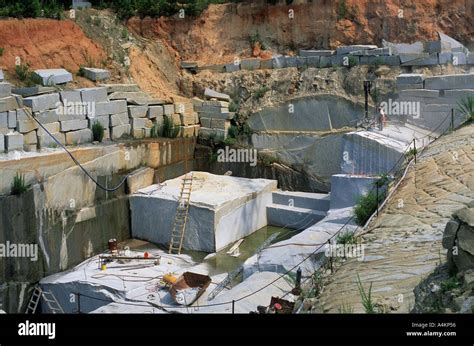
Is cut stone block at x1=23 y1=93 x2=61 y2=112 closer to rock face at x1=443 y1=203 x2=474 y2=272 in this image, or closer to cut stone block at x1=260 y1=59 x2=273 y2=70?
cut stone block at x1=260 y1=59 x2=273 y2=70

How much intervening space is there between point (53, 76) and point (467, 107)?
1002 centimetres

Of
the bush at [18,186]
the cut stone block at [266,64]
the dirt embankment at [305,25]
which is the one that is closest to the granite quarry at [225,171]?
the bush at [18,186]

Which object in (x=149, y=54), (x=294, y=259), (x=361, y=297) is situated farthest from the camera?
(x=149, y=54)

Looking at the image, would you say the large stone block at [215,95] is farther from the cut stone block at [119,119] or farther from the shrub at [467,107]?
the shrub at [467,107]

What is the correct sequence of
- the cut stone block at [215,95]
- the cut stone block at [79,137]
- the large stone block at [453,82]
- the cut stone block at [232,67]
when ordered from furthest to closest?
1. the cut stone block at [232,67]
2. the cut stone block at [215,95]
3. the large stone block at [453,82]
4. the cut stone block at [79,137]

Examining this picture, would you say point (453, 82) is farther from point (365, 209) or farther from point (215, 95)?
point (215, 95)

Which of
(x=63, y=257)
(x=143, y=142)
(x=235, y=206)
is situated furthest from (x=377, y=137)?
(x=63, y=257)

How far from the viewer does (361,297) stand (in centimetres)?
690

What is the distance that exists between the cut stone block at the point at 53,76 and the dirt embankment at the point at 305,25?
17.1 feet

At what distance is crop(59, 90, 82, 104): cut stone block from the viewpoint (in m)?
16.2

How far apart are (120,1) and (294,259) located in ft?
44.2

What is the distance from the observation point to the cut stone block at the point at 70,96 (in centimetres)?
1619

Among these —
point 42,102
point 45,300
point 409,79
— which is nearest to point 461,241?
point 45,300
